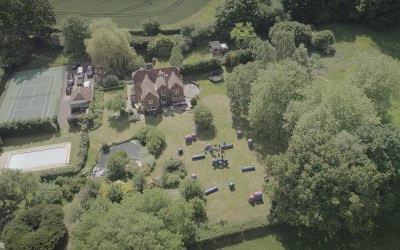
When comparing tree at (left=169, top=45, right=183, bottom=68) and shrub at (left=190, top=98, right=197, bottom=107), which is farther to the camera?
tree at (left=169, top=45, right=183, bottom=68)

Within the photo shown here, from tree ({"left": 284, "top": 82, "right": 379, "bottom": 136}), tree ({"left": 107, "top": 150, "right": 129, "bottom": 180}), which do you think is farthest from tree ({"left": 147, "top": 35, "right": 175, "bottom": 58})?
tree ({"left": 284, "top": 82, "right": 379, "bottom": 136})

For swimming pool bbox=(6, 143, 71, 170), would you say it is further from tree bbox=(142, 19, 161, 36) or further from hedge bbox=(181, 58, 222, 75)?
tree bbox=(142, 19, 161, 36)

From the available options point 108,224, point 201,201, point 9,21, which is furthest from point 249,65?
point 9,21

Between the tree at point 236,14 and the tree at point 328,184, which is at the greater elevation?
the tree at point 236,14

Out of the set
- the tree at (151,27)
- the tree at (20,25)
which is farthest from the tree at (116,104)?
the tree at (20,25)

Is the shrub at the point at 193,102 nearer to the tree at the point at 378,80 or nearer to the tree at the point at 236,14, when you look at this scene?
the tree at the point at 236,14

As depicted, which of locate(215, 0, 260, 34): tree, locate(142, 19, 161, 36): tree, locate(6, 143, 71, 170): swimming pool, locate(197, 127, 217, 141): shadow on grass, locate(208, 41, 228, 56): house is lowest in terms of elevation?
locate(6, 143, 71, 170): swimming pool

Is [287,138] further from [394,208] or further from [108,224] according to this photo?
[108,224]
